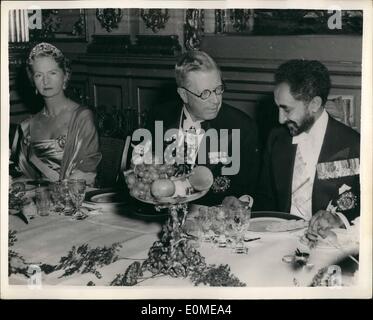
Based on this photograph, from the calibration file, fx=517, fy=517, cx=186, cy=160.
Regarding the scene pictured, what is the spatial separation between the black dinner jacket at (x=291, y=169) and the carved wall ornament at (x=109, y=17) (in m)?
0.67

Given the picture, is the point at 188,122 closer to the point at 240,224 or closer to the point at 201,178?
the point at 201,178

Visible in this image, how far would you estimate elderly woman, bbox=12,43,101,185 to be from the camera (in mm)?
1819

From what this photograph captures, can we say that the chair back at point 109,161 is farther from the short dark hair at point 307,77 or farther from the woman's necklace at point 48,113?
the short dark hair at point 307,77

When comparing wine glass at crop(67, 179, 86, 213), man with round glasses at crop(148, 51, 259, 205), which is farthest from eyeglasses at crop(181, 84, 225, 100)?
wine glass at crop(67, 179, 86, 213)

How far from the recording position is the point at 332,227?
5.61 ft

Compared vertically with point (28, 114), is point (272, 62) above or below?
above

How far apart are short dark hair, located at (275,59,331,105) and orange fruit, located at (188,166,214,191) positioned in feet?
1.28

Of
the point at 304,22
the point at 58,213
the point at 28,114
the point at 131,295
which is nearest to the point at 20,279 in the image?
→ the point at 58,213

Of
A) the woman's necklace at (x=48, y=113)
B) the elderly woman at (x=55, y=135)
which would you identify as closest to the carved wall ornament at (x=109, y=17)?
the elderly woman at (x=55, y=135)

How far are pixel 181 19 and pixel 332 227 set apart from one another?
871 mm

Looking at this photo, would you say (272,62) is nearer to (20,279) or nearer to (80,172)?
(80,172)

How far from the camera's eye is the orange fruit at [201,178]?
1597mm

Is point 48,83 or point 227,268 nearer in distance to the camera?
point 227,268
